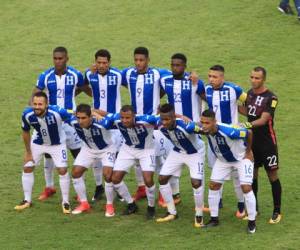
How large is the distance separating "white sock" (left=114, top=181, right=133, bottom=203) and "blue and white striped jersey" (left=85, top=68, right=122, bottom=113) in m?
1.51

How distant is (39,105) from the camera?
13070mm

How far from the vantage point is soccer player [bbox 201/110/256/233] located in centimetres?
1205

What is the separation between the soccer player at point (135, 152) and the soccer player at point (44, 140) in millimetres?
802

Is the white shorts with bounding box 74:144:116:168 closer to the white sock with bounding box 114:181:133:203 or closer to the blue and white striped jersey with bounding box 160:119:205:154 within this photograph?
the white sock with bounding box 114:181:133:203

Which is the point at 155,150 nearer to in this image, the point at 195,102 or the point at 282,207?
the point at 195,102

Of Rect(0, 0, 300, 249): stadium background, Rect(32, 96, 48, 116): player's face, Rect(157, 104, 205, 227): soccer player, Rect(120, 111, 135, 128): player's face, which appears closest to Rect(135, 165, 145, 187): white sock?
Rect(0, 0, 300, 249): stadium background

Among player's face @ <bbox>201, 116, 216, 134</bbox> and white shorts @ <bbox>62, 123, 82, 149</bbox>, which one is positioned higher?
player's face @ <bbox>201, 116, 216, 134</bbox>

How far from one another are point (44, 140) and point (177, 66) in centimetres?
233

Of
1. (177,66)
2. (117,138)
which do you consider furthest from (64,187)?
(177,66)

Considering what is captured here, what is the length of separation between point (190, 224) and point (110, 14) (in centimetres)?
1161

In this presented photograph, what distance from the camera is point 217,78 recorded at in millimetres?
12805

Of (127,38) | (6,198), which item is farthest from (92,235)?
(127,38)

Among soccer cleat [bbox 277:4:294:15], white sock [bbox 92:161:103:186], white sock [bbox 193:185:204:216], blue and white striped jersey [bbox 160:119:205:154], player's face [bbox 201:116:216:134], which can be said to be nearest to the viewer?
player's face [bbox 201:116:216:134]

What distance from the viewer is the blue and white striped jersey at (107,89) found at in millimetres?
13984
